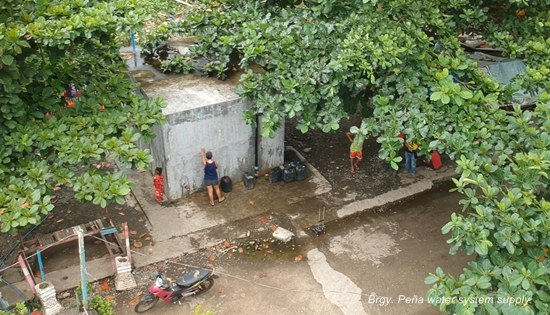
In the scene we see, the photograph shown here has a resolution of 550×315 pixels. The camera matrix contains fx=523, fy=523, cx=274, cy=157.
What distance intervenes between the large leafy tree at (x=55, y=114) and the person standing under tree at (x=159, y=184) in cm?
216

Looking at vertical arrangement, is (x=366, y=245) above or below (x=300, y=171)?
below

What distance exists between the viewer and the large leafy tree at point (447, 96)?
5836 millimetres

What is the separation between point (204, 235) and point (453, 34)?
19.3ft

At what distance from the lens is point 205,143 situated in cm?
1074

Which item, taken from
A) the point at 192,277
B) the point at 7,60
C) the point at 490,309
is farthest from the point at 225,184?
the point at 490,309

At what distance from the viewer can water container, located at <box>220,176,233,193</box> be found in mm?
11094

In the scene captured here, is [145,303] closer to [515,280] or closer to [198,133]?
[198,133]

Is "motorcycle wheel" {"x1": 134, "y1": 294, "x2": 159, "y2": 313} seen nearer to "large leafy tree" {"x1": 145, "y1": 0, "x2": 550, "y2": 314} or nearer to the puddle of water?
"large leafy tree" {"x1": 145, "y1": 0, "x2": 550, "y2": 314}

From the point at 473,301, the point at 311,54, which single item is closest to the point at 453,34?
the point at 311,54

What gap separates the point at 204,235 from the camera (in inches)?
394

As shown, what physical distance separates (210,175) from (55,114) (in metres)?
3.31

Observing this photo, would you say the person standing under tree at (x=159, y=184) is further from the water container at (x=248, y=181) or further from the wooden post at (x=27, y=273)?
the wooden post at (x=27, y=273)

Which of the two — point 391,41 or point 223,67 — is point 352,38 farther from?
point 223,67

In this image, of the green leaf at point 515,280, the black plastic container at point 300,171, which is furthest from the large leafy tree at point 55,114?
the green leaf at point 515,280
